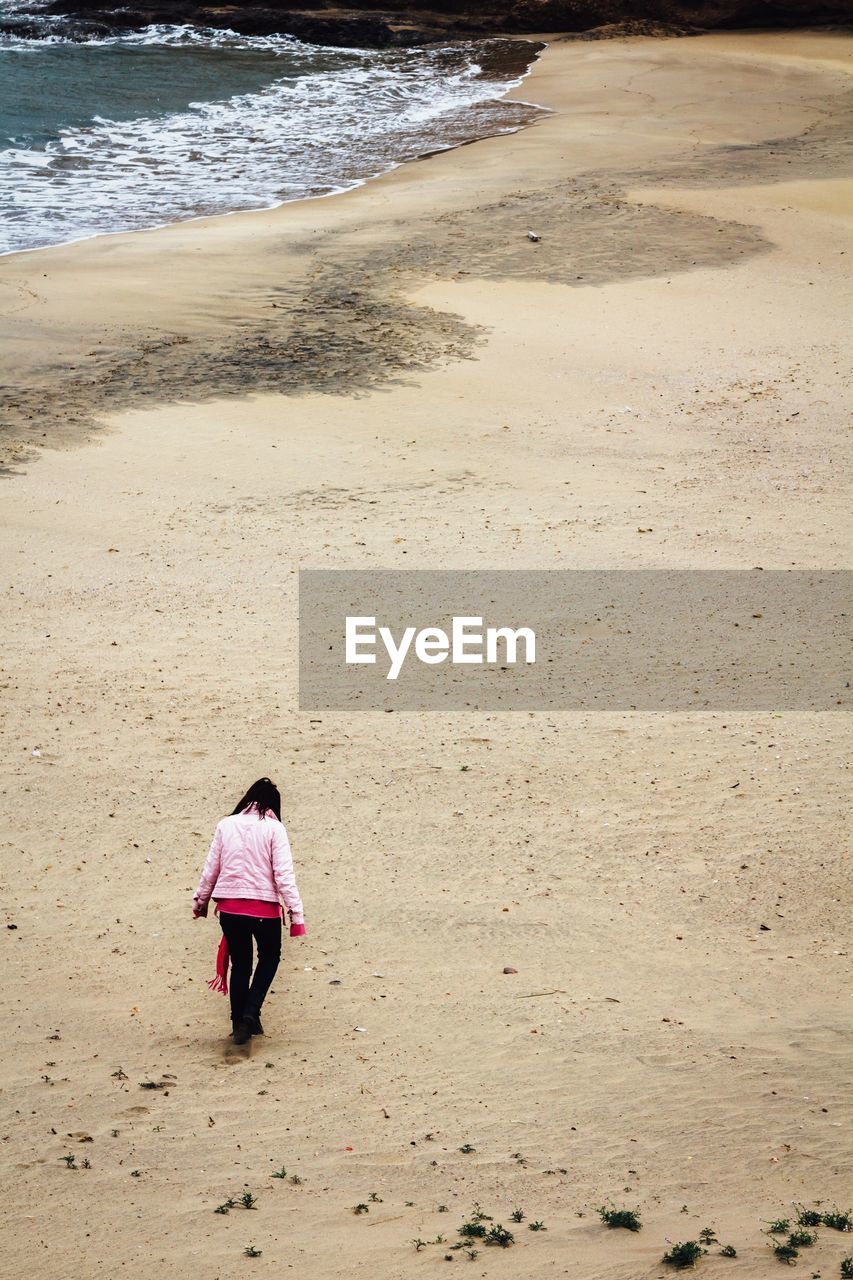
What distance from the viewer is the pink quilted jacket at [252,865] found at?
624 cm

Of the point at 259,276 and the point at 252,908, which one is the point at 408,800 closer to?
the point at 252,908

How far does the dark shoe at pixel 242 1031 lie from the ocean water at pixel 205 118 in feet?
58.0

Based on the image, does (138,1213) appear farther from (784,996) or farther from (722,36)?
(722,36)

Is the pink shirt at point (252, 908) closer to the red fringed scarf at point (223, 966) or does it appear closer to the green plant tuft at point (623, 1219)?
the red fringed scarf at point (223, 966)

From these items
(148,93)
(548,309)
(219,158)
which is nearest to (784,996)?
(548,309)

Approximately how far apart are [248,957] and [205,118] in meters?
30.2

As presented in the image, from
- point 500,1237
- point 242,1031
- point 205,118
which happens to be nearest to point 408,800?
point 242,1031

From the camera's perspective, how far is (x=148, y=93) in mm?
35062

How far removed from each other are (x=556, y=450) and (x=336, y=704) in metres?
5.62

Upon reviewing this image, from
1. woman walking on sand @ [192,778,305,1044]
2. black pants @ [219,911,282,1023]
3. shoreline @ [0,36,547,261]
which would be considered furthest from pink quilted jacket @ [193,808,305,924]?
shoreline @ [0,36,547,261]

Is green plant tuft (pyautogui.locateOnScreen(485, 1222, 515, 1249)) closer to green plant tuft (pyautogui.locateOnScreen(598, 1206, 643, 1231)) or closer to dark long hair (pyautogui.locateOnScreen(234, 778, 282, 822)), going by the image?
green plant tuft (pyautogui.locateOnScreen(598, 1206, 643, 1231))

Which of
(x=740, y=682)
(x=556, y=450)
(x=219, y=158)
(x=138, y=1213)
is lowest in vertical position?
(x=138, y=1213)

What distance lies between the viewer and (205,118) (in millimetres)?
32500

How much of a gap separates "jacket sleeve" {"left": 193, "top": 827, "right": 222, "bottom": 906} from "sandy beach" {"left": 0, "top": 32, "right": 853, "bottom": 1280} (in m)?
0.59
